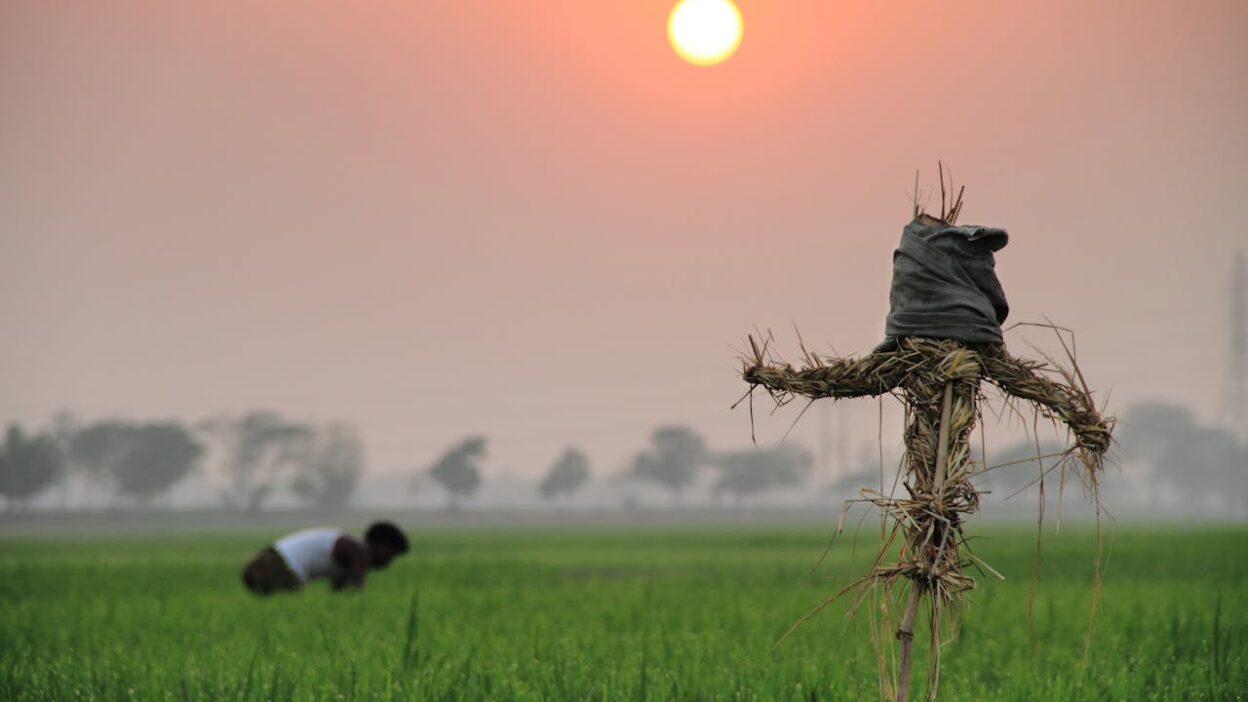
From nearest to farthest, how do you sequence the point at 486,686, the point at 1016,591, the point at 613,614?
the point at 486,686
the point at 613,614
the point at 1016,591

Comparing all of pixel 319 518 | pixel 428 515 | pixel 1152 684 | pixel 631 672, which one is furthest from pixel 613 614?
pixel 428 515

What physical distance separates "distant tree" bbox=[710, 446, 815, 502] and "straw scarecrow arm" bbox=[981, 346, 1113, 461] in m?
133

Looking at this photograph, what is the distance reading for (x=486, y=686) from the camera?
5.48m

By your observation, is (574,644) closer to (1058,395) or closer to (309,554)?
(1058,395)

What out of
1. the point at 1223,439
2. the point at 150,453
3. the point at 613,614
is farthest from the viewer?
the point at 1223,439

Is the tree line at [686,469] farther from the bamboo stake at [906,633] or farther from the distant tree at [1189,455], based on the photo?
the bamboo stake at [906,633]

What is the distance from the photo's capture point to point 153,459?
106 metres

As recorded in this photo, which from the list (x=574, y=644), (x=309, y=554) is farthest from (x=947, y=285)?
(x=309, y=554)

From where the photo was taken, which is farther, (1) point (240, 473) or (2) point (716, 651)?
(1) point (240, 473)

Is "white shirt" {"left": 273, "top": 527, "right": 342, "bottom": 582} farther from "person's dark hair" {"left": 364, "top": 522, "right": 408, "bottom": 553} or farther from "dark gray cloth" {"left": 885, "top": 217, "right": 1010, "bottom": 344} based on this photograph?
"dark gray cloth" {"left": 885, "top": 217, "right": 1010, "bottom": 344}

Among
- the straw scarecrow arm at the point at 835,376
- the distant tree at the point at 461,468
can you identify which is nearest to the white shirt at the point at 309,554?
the straw scarecrow arm at the point at 835,376

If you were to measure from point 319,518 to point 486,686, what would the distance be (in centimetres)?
9875

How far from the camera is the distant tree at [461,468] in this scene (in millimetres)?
121438

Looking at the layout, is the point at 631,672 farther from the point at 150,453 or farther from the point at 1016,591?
the point at 150,453
